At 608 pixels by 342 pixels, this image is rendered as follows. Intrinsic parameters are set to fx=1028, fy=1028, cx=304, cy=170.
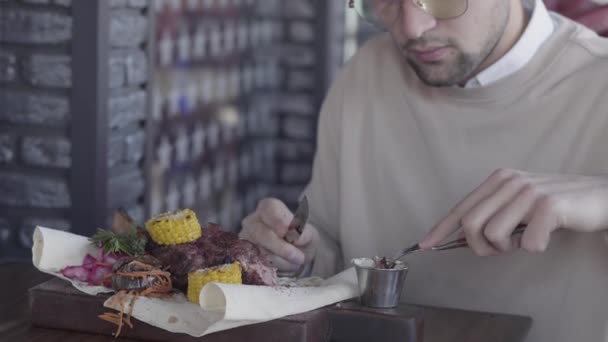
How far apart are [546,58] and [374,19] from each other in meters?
0.36

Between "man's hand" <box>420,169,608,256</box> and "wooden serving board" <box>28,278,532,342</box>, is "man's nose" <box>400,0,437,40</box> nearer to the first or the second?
"man's hand" <box>420,169,608,256</box>

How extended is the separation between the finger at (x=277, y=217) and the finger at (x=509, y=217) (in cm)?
43

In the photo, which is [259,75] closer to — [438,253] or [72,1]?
[72,1]

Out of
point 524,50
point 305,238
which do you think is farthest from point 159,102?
point 524,50

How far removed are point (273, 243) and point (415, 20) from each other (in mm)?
498

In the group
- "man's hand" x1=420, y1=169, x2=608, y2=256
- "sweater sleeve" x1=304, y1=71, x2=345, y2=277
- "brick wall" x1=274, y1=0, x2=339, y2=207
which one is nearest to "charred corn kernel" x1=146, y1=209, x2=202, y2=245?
"man's hand" x1=420, y1=169, x2=608, y2=256

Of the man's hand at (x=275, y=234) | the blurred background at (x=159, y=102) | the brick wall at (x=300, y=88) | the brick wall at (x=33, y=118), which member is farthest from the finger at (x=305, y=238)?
the brick wall at (x=300, y=88)

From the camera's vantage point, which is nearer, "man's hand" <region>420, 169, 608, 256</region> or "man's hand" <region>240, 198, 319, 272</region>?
"man's hand" <region>420, 169, 608, 256</region>

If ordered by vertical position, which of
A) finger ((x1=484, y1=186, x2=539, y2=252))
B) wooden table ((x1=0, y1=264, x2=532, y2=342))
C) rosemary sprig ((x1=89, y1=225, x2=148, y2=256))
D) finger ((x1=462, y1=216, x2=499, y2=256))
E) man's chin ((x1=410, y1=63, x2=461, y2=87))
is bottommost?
wooden table ((x1=0, y1=264, x2=532, y2=342))

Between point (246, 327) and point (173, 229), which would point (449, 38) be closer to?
point (173, 229)

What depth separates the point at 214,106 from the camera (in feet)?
13.4

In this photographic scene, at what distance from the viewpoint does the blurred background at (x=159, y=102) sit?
258 cm

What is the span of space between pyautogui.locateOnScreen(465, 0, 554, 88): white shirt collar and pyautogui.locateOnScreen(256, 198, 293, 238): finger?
0.51 meters

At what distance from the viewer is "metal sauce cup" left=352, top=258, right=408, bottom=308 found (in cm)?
156
